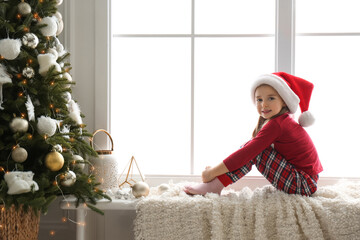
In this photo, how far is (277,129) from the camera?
6.31 ft

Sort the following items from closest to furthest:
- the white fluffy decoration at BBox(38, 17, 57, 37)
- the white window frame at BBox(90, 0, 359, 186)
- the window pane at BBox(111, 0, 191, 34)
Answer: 1. the white fluffy decoration at BBox(38, 17, 57, 37)
2. the white window frame at BBox(90, 0, 359, 186)
3. the window pane at BBox(111, 0, 191, 34)

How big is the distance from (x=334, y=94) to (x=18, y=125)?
1.77 m

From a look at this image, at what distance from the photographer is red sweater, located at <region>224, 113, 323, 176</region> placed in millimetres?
1907

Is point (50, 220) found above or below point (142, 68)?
below

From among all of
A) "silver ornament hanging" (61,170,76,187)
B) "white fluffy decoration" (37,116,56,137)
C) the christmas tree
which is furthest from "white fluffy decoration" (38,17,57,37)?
"silver ornament hanging" (61,170,76,187)

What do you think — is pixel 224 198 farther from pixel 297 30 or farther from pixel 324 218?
pixel 297 30

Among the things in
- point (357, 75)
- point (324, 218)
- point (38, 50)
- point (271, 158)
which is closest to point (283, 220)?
point (324, 218)

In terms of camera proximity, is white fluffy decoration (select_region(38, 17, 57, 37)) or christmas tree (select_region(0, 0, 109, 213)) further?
white fluffy decoration (select_region(38, 17, 57, 37))

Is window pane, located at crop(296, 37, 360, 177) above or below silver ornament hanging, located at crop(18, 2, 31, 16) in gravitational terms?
below

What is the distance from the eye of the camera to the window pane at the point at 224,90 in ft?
8.00

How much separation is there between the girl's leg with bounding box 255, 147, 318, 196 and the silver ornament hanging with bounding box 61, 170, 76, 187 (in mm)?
871

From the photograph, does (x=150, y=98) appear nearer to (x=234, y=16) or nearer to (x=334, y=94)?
(x=234, y=16)

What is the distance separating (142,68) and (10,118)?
95 cm

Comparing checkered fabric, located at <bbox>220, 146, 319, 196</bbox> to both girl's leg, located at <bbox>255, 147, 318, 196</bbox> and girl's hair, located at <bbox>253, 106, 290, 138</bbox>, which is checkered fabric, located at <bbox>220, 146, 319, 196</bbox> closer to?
girl's leg, located at <bbox>255, 147, 318, 196</bbox>
